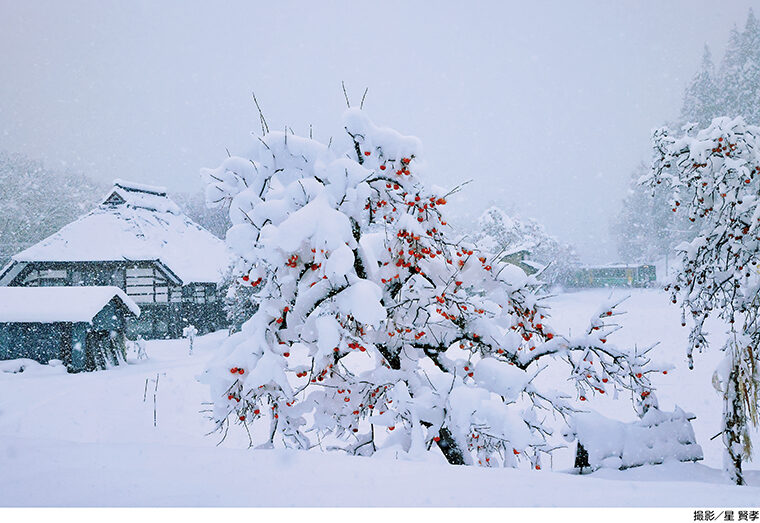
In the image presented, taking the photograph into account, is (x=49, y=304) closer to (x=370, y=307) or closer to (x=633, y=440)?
(x=370, y=307)

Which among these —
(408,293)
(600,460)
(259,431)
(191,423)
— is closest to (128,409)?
(191,423)

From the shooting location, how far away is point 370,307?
2420 millimetres

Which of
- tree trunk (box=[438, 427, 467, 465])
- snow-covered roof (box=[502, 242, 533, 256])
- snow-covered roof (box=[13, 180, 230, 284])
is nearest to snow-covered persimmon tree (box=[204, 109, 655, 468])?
tree trunk (box=[438, 427, 467, 465])

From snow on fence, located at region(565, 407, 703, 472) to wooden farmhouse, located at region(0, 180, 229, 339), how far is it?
9.81 meters

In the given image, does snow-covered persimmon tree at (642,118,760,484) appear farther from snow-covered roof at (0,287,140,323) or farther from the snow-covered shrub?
the snow-covered shrub

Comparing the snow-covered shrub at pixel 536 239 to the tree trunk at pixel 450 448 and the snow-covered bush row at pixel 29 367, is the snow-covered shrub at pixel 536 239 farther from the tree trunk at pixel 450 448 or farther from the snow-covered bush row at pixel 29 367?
the tree trunk at pixel 450 448

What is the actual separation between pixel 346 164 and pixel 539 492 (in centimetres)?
207

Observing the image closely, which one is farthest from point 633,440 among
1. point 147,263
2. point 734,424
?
point 147,263

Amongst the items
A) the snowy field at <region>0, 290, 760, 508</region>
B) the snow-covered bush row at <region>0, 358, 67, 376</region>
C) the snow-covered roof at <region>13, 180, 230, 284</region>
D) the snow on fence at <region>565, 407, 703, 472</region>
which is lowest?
the snow-covered bush row at <region>0, 358, 67, 376</region>

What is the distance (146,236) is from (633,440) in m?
13.7

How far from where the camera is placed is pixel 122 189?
1414 cm

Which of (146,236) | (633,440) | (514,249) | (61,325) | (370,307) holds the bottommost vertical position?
(633,440)

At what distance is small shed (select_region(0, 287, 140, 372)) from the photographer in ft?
29.2

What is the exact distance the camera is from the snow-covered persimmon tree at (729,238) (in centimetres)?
320
